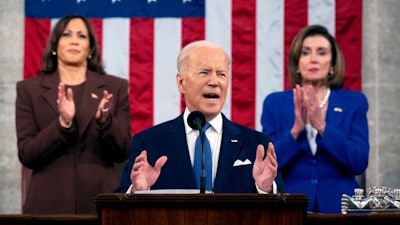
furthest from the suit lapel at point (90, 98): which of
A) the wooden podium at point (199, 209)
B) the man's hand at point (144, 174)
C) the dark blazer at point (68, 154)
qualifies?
the wooden podium at point (199, 209)

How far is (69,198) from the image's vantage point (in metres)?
7.02

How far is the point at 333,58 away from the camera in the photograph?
23.5ft

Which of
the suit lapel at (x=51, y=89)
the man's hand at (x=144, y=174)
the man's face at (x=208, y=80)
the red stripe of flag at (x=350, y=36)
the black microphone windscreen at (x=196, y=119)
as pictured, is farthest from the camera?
the red stripe of flag at (x=350, y=36)

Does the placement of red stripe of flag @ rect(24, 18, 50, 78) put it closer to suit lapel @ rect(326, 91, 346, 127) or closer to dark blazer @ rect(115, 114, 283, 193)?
suit lapel @ rect(326, 91, 346, 127)

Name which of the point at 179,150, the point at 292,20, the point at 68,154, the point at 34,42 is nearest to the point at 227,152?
the point at 179,150

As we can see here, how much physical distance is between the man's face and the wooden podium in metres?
1.23

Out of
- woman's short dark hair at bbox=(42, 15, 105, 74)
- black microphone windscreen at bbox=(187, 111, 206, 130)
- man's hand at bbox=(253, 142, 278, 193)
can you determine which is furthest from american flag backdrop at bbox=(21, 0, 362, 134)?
black microphone windscreen at bbox=(187, 111, 206, 130)

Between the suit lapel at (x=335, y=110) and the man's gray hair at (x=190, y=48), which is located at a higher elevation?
the man's gray hair at (x=190, y=48)

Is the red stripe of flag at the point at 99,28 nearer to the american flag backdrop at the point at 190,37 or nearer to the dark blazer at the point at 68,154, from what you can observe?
the american flag backdrop at the point at 190,37

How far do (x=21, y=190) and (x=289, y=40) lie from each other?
2196 millimetres

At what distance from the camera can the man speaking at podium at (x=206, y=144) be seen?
17.5ft

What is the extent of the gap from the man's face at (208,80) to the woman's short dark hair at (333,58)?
162cm

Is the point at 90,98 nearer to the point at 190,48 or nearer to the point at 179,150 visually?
the point at 190,48

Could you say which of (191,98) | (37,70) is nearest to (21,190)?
(37,70)
